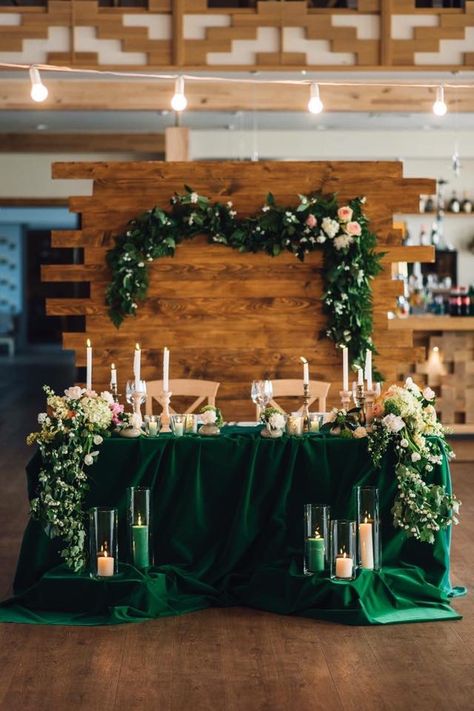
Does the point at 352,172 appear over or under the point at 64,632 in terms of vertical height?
over

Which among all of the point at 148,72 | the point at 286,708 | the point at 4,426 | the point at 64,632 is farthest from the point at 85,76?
the point at 286,708

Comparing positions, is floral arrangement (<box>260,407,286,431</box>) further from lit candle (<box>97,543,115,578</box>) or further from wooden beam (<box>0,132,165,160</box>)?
wooden beam (<box>0,132,165,160</box>)

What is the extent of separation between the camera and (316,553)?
518 cm

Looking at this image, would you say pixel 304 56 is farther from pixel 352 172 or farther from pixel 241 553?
pixel 241 553

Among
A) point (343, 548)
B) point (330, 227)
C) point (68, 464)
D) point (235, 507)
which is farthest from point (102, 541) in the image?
point (330, 227)

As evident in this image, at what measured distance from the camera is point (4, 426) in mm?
11711

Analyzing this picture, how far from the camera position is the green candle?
518 centimetres

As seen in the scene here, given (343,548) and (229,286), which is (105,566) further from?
(229,286)

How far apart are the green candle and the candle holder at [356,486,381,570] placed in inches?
7.7

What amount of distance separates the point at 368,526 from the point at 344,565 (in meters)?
0.23

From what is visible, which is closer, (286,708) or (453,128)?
(286,708)

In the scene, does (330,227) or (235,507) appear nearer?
(235,507)

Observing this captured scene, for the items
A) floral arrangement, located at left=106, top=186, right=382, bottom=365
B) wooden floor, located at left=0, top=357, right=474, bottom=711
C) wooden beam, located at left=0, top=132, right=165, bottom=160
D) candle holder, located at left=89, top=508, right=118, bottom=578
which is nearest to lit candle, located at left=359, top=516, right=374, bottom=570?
wooden floor, located at left=0, top=357, right=474, bottom=711

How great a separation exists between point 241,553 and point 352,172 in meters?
4.00
